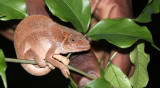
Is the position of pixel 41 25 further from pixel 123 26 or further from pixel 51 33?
pixel 123 26

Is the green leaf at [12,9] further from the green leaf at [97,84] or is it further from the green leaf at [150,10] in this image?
the green leaf at [150,10]

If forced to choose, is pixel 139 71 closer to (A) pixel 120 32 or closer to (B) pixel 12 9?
(A) pixel 120 32

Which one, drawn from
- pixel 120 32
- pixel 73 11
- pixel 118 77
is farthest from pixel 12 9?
pixel 118 77

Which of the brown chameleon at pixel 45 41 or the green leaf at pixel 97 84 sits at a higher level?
the brown chameleon at pixel 45 41

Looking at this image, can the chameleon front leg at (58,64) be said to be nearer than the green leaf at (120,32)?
Yes

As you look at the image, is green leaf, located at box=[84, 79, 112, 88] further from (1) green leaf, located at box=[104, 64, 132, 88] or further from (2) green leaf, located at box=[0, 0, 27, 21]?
(2) green leaf, located at box=[0, 0, 27, 21]

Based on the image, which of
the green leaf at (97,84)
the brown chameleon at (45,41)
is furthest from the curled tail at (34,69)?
the green leaf at (97,84)

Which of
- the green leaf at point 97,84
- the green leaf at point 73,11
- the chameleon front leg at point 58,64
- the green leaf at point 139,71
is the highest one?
the green leaf at point 73,11

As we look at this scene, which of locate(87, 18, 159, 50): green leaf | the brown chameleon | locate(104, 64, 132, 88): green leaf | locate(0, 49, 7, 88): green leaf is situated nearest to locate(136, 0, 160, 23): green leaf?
locate(87, 18, 159, 50): green leaf
